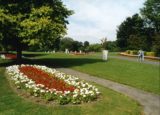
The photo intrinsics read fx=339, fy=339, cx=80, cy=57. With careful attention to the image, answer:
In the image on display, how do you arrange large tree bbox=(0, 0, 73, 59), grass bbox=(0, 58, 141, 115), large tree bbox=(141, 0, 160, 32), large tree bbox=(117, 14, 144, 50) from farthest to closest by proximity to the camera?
large tree bbox=(117, 14, 144, 50), large tree bbox=(141, 0, 160, 32), large tree bbox=(0, 0, 73, 59), grass bbox=(0, 58, 141, 115)

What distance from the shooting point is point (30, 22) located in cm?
2781

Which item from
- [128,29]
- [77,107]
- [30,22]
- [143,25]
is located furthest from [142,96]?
[143,25]

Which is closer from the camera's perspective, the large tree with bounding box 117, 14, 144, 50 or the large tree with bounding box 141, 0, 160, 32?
the large tree with bounding box 141, 0, 160, 32

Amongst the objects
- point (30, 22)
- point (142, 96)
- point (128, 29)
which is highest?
point (128, 29)

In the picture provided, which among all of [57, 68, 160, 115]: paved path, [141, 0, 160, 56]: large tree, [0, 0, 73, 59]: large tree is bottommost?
[57, 68, 160, 115]: paved path

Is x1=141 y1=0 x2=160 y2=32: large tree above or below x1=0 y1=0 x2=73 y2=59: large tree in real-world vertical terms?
above

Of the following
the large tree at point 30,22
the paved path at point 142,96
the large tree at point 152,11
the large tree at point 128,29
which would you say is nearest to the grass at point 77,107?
Result: the paved path at point 142,96

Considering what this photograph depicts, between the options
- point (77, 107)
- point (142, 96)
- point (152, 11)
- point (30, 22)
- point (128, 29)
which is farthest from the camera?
point (128, 29)

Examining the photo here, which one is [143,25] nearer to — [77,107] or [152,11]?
[152,11]

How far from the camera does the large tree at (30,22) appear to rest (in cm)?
2775

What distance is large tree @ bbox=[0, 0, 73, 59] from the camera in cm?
2775

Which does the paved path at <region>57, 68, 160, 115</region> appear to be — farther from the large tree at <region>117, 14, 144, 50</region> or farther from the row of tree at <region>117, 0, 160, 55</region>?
the large tree at <region>117, 14, 144, 50</region>

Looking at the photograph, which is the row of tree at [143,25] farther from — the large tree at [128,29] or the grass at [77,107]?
the grass at [77,107]

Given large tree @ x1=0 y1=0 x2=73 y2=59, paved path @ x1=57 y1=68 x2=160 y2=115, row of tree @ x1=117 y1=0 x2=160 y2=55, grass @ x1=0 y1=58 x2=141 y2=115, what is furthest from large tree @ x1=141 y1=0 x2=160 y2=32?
grass @ x1=0 y1=58 x2=141 y2=115
